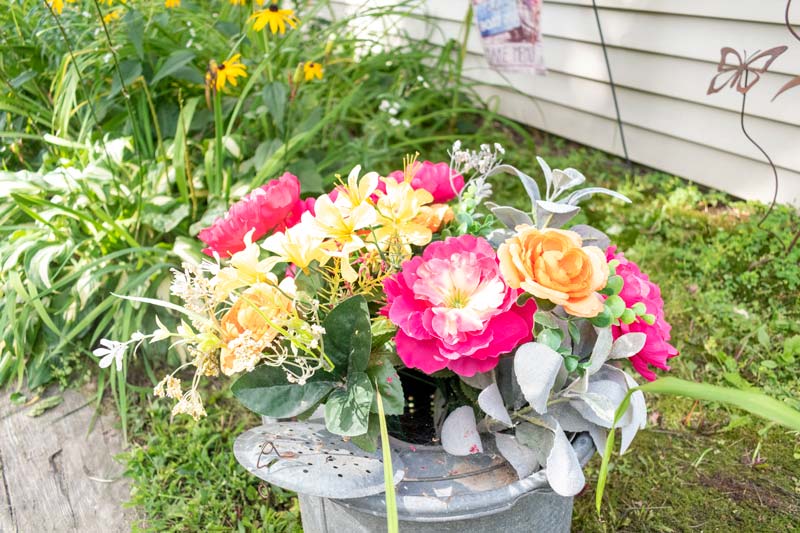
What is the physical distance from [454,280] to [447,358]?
0.10 m

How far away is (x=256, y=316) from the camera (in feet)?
2.97

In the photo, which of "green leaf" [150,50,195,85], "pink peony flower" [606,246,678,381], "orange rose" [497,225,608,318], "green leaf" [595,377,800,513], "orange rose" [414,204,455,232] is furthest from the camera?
"green leaf" [150,50,195,85]

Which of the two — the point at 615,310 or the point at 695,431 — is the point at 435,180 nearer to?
the point at 615,310

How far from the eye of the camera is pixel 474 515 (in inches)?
35.7

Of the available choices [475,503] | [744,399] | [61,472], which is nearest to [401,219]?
[475,503]

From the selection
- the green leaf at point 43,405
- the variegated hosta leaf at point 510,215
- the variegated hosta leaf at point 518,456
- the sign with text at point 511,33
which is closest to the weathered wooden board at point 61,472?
the green leaf at point 43,405

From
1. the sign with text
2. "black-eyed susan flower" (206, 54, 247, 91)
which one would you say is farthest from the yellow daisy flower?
the sign with text

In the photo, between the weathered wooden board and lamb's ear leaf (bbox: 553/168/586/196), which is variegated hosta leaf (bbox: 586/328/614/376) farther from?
the weathered wooden board

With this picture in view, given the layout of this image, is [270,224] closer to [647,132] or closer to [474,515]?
[474,515]

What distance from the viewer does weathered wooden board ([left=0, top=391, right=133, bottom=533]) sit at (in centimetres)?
166

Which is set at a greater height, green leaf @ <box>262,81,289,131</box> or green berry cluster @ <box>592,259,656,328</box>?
green leaf @ <box>262,81,289,131</box>

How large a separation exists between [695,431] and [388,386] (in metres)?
1.16

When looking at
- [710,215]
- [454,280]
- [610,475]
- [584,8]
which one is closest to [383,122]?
[584,8]

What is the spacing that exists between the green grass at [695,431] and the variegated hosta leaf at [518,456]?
70 cm
